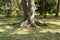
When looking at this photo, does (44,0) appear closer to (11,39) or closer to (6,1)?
(6,1)

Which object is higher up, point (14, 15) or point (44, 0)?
point (44, 0)

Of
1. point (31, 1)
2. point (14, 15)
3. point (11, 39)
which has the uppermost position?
point (31, 1)

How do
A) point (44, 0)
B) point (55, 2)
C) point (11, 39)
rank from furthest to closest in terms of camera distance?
point (55, 2) → point (44, 0) → point (11, 39)

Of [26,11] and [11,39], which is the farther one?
[26,11]

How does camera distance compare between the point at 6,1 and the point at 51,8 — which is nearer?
the point at 51,8

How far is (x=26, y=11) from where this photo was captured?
11.2 m

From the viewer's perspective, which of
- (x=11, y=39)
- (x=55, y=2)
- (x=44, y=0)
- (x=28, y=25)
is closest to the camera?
(x=11, y=39)

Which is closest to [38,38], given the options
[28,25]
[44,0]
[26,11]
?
[28,25]

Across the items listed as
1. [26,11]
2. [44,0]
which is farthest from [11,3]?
[26,11]

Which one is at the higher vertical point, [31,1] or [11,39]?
[31,1]

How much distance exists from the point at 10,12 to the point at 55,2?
200 inches

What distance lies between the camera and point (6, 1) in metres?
18.8

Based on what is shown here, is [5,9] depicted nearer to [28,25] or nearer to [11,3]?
[11,3]

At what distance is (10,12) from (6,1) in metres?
1.70
